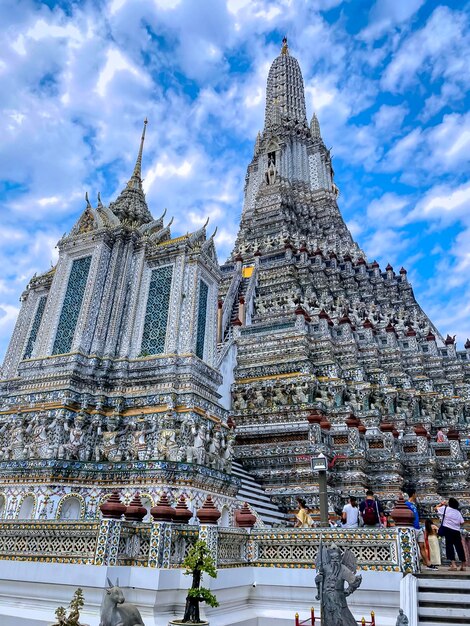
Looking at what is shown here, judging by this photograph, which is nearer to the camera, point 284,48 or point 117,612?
point 117,612

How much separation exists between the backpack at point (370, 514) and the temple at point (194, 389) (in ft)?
8.10

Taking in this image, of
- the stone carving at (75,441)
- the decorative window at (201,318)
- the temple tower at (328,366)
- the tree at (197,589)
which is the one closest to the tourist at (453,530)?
the tree at (197,589)

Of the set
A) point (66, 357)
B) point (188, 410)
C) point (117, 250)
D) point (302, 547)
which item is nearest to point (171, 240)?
point (117, 250)

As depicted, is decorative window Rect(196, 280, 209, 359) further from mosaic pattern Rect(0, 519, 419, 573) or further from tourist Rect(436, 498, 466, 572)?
tourist Rect(436, 498, 466, 572)

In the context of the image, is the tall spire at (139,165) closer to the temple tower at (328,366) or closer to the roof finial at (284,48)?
the temple tower at (328,366)

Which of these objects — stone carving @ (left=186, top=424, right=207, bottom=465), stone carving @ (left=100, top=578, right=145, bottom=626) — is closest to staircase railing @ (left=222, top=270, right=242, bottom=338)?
stone carving @ (left=186, top=424, right=207, bottom=465)

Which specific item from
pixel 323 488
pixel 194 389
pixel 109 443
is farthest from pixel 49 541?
pixel 194 389

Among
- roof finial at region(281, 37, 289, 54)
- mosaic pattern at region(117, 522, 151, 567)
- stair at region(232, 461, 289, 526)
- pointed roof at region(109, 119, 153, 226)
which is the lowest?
mosaic pattern at region(117, 522, 151, 567)

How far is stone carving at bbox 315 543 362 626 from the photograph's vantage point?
5180 mm

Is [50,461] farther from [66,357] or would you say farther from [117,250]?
[117,250]

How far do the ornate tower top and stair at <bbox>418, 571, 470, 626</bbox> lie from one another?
46270mm

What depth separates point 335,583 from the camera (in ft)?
17.6

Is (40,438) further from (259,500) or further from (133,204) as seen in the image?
(133,204)

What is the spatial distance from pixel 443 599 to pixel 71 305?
11401 millimetres
